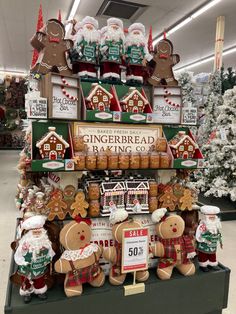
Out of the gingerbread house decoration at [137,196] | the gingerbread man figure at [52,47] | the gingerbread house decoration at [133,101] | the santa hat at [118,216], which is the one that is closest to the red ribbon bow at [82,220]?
the santa hat at [118,216]

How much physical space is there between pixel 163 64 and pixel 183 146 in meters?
0.63

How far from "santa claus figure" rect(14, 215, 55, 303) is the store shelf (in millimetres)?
67

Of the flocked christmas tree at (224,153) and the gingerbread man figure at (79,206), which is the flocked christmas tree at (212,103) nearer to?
the flocked christmas tree at (224,153)

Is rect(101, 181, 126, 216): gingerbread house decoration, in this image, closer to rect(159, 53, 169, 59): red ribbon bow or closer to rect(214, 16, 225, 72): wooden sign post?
rect(159, 53, 169, 59): red ribbon bow

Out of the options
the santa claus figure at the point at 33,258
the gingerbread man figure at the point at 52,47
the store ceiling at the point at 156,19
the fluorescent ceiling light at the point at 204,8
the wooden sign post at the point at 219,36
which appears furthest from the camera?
the wooden sign post at the point at 219,36

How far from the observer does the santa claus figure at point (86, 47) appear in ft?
5.98

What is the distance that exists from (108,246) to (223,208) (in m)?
2.96

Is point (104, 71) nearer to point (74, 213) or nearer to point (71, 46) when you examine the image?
point (71, 46)

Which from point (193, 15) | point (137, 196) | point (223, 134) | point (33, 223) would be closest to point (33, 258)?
point (33, 223)

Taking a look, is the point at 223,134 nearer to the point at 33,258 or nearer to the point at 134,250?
the point at 134,250

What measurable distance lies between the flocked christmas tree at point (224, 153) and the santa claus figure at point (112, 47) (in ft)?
8.66

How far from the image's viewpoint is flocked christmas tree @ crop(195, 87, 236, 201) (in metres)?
4.11

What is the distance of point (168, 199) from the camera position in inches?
75.2

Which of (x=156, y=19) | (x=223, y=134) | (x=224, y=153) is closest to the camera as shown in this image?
(x=223, y=134)
